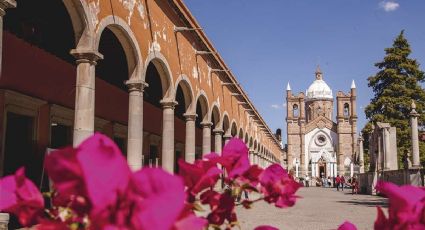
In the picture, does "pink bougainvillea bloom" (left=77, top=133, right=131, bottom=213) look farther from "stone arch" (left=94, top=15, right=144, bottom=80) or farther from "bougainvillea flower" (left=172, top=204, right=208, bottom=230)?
"stone arch" (left=94, top=15, right=144, bottom=80)

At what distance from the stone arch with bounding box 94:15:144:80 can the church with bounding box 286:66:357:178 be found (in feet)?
179

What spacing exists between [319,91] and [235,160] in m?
77.2

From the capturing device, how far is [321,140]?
220 feet

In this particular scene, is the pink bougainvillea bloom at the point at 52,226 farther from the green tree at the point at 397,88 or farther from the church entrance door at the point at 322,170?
the church entrance door at the point at 322,170

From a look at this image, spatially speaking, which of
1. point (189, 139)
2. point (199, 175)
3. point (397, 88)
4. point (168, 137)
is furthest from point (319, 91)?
point (199, 175)

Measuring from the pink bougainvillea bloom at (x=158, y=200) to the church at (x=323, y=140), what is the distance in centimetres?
6276

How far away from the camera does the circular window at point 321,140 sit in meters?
66.9

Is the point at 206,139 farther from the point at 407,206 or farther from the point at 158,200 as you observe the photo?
the point at 158,200

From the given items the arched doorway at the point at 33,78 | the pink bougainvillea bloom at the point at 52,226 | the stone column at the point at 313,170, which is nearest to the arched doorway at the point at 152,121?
the arched doorway at the point at 33,78

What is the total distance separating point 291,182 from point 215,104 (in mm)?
17283

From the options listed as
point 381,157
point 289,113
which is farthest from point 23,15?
point 289,113

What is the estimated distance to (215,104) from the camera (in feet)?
60.5

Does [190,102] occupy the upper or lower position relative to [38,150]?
upper

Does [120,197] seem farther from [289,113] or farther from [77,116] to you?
[289,113]
